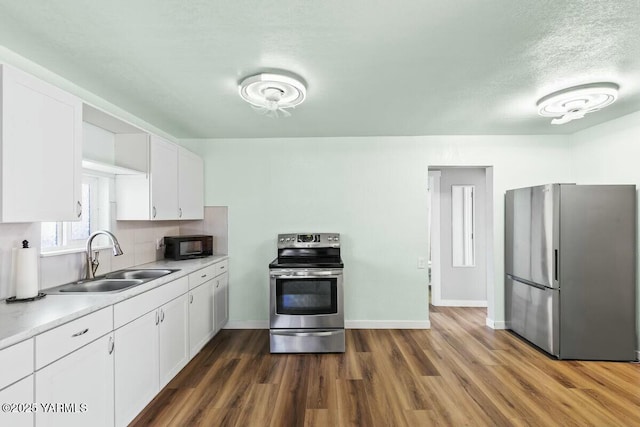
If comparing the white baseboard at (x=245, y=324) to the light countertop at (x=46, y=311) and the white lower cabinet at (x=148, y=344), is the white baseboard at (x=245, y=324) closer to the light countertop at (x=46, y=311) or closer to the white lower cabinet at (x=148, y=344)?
the white lower cabinet at (x=148, y=344)

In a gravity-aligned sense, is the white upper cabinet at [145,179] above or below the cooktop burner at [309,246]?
above

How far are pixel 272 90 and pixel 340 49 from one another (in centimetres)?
61

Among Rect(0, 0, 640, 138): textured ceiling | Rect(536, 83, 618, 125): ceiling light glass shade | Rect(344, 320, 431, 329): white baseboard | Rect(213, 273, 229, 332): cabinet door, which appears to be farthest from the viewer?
Rect(344, 320, 431, 329): white baseboard

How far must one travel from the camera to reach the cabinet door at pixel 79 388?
1329 mm

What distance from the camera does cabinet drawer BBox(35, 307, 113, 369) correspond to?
1.31m

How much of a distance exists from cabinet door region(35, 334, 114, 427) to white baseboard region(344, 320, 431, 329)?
8.46 ft

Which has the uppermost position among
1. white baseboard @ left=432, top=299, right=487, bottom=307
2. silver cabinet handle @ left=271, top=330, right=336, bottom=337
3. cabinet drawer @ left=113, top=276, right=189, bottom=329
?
cabinet drawer @ left=113, top=276, right=189, bottom=329

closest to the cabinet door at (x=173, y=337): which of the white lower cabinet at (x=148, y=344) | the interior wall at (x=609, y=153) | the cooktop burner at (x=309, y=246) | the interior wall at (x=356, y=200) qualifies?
the white lower cabinet at (x=148, y=344)

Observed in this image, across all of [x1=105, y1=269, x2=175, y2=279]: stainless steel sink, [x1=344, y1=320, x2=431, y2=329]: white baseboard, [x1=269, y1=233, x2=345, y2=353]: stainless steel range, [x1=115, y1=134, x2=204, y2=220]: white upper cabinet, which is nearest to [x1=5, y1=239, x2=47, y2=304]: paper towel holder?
[x1=105, y1=269, x2=175, y2=279]: stainless steel sink

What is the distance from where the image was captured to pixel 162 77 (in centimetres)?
211

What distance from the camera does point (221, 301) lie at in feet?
11.5

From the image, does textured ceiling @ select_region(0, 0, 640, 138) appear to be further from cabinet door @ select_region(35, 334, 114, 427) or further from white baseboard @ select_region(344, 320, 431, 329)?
white baseboard @ select_region(344, 320, 431, 329)

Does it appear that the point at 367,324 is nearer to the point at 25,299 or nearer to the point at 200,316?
the point at 200,316

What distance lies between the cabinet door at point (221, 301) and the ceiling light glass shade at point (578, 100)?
3643mm
